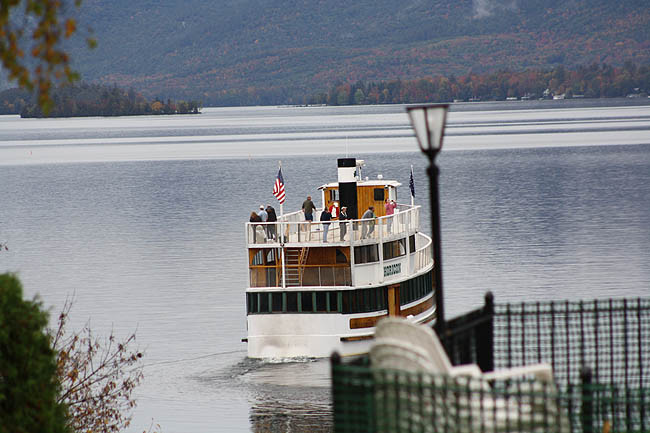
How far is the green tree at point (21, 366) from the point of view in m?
9.52

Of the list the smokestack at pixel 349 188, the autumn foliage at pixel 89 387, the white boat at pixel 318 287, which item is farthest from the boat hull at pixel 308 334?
the autumn foliage at pixel 89 387

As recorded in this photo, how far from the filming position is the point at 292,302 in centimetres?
3328

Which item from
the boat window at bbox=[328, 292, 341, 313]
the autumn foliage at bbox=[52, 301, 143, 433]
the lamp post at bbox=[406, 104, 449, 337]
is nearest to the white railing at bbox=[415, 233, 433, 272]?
the boat window at bbox=[328, 292, 341, 313]

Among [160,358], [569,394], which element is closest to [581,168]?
[160,358]

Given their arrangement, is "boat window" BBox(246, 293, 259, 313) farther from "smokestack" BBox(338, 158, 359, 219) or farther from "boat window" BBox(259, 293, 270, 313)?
"smokestack" BBox(338, 158, 359, 219)

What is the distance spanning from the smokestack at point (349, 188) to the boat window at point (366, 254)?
101 inches

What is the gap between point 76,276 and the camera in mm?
57906

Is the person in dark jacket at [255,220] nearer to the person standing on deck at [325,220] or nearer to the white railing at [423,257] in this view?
the person standing on deck at [325,220]

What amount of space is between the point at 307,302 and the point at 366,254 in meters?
2.40

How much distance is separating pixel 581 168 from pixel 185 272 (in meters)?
81.0

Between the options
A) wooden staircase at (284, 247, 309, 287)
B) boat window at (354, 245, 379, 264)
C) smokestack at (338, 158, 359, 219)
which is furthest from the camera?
smokestack at (338, 158, 359, 219)

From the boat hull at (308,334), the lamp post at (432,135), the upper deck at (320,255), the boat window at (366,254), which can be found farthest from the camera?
the boat window at (366,254)

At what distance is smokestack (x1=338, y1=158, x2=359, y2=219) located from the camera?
35.9m

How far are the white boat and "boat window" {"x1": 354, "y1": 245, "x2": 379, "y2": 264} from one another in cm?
3
